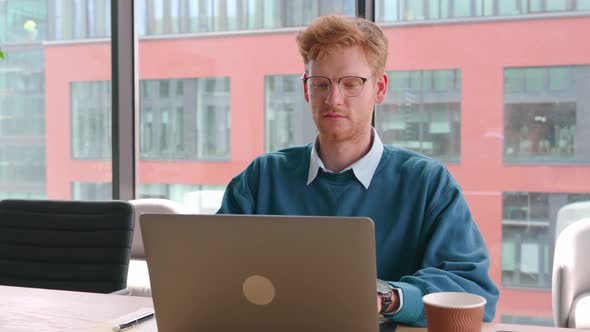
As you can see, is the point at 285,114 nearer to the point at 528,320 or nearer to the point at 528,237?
the point at 528,237

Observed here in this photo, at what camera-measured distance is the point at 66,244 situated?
83.1 inches

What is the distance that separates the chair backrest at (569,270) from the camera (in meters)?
2.53

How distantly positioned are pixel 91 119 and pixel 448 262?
3.34 m

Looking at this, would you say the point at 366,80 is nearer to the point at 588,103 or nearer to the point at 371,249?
the point at 371,249

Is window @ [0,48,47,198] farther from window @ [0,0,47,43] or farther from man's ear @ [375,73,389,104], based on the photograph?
man's ear @ [375,73,389,104]

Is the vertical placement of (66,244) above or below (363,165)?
below

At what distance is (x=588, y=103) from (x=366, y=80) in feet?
6.84

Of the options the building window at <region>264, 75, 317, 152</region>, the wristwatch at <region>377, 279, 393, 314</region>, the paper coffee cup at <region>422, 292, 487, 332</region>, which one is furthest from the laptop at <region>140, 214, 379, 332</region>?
the building window at <region>264, 75, 317, 152</region>

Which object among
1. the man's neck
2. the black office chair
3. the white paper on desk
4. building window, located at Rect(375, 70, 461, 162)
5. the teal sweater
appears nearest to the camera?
the white paper on desk

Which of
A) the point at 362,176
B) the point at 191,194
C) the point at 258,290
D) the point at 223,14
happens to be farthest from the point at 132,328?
the point at 223,14

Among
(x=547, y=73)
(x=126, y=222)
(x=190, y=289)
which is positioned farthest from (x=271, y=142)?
(x=190, y=289)

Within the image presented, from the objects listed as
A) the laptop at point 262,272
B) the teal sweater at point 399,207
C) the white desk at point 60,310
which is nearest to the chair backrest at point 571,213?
the teal sweater at point 399,207

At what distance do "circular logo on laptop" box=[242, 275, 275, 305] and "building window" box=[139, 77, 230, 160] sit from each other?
9.75 feet

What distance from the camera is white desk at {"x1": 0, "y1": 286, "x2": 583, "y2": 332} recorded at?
1.36 m
